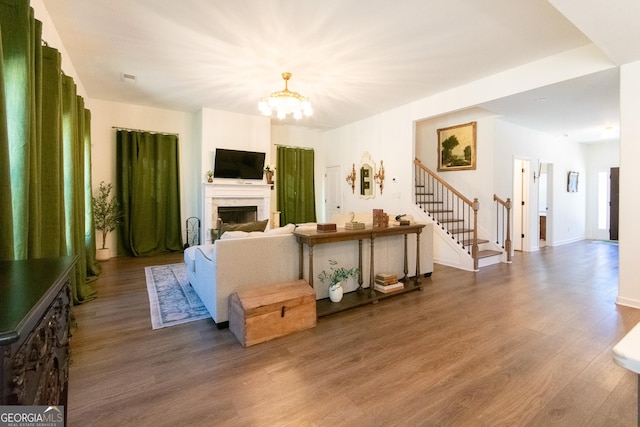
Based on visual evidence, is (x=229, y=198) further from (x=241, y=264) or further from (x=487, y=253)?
(x=487, y=253)

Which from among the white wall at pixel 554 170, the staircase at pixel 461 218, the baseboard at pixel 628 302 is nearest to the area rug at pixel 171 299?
the staircase at pixel 461 218

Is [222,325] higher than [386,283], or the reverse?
[386,283]

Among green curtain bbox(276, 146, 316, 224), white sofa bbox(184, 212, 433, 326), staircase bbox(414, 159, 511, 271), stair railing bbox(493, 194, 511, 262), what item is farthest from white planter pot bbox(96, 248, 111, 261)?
stair railing bbox(493, 194, 511, 262)

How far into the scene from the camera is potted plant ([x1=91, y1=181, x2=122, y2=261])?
5.62 meters

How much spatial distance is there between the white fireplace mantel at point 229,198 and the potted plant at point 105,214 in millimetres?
1612

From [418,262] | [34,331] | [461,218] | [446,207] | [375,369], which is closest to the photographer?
[34,331]

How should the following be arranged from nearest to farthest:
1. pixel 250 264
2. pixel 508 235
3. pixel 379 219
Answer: pixel 250 264 < pixel 379 219 < pixel 508 235

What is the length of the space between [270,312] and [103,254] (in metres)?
4.73

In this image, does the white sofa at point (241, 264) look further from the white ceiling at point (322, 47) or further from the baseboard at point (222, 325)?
the white ceiling at point (322, 47)

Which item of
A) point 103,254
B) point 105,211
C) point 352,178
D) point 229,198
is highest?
point 352,178

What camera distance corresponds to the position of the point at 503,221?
6234mm

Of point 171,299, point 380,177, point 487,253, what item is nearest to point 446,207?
point 487,253

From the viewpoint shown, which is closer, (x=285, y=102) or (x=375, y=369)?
(x=375, y=369)

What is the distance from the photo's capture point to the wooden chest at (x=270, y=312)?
2537 mm
